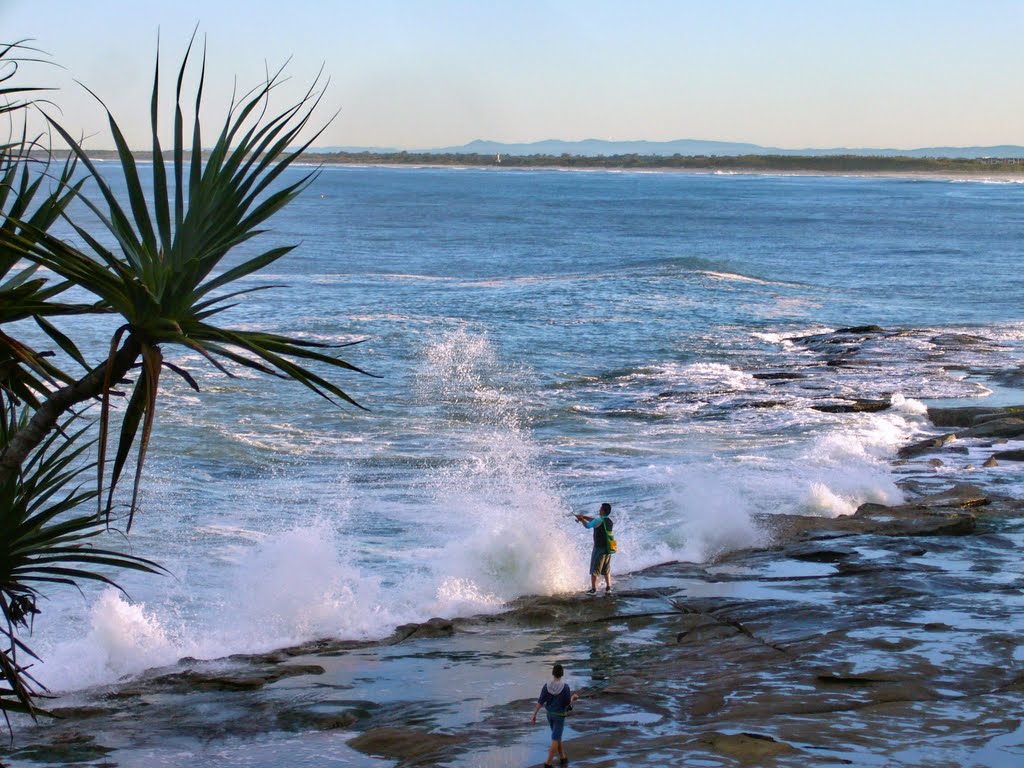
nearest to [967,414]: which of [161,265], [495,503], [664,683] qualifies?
[495,503]

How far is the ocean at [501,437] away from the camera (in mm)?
13773

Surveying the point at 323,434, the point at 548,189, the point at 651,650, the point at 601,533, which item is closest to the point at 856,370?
the point at 323,434

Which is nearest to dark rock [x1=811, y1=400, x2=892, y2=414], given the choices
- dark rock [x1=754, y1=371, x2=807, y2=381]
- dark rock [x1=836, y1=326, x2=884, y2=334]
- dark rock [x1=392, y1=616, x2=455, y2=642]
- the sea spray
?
dark rock [x1=754, y1=371, x2=807, y2=381]

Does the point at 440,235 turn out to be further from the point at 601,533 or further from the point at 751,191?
the point at 751,191

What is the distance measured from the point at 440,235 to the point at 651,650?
73.7 metres

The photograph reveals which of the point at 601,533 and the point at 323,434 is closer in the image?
the point at 601,533

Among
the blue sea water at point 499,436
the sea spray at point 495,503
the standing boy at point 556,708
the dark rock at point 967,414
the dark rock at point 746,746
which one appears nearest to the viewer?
the dark rock at point 746,746

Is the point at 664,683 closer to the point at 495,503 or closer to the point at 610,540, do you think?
the point at 610,540

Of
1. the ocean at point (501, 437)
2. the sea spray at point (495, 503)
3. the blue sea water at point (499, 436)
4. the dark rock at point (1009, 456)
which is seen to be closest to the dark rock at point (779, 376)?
the blue sea water at point (499, 436)

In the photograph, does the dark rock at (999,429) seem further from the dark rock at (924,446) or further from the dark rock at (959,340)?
the dark rock at (959,340)

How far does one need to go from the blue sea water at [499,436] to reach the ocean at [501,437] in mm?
65

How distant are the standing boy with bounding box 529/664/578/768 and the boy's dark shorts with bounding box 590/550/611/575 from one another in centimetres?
501

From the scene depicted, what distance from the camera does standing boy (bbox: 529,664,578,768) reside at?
27.8ft

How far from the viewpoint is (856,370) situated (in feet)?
104
